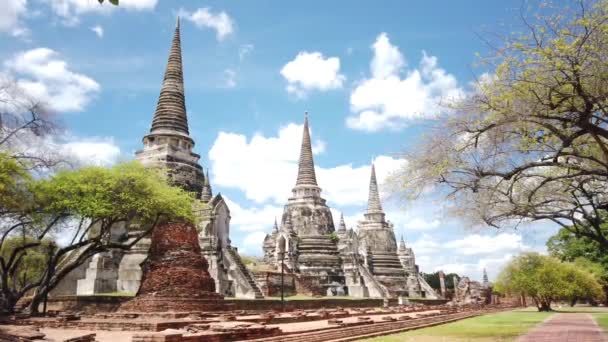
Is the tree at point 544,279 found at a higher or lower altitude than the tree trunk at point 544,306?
higher

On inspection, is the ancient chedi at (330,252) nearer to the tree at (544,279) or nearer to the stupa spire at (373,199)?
the stupa spire at (373,199)

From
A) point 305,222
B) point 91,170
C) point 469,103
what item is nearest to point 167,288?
point 91,170

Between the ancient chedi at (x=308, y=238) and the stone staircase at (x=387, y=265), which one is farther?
the stone staircase at (x=387, y=265)

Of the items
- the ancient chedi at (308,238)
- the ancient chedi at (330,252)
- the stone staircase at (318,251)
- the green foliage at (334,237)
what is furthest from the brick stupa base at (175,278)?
the green foliage at (334,237)

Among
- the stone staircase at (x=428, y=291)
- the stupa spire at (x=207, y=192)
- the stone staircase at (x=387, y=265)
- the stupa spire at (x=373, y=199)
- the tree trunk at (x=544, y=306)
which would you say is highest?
the stupa spire at (x=373, y=199)

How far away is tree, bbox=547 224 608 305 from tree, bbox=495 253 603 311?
6280 mm

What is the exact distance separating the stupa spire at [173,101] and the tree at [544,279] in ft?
85.7

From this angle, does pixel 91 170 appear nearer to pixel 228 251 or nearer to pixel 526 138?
pixel 228 251

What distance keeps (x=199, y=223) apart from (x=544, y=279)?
2490 cm

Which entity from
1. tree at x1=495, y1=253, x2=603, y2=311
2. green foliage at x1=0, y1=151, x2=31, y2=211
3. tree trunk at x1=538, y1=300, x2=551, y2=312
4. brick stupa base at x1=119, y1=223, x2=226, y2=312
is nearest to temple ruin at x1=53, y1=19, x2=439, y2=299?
brick stupa base at x1=119, y1=223, x2=226, y2=312

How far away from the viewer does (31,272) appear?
31.4 metres

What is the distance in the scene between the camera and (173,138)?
27.8 meters

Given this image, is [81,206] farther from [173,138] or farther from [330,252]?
[330,252]

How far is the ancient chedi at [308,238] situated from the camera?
4144 cm
